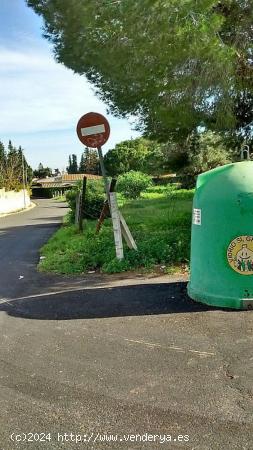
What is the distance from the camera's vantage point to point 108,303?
19.0 feet

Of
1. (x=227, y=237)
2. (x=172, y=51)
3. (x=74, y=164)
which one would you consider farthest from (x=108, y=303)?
(x=74, y=164)

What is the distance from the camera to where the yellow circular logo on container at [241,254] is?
16.8ft

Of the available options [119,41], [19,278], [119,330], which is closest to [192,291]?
[119,330]

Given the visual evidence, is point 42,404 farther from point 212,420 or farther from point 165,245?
point 165,245

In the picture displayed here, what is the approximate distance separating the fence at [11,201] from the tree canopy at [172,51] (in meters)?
26.1

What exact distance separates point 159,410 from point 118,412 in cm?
27

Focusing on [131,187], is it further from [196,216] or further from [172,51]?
[196,216]

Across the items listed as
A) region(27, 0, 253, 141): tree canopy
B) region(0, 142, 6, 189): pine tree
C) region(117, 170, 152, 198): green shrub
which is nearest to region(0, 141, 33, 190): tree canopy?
region(0, 142, 6, 189): pine tree

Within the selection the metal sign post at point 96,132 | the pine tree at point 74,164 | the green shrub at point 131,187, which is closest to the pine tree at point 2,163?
Answer: the green shrub at point 131,187

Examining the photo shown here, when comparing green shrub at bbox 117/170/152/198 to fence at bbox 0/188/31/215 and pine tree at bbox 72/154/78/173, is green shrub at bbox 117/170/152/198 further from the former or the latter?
pine tree at bbox 72/154/78/173

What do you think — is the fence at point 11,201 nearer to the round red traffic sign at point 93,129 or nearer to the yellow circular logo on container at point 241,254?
the round red traffic sign at point 93,129

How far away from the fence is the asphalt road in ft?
103

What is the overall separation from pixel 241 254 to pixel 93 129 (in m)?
4.13

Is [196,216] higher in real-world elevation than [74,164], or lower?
lower
